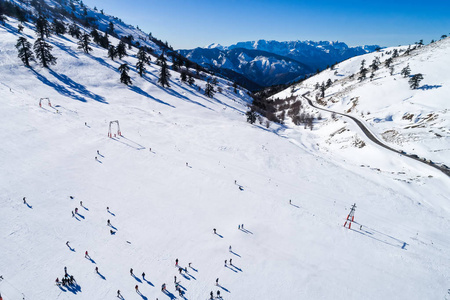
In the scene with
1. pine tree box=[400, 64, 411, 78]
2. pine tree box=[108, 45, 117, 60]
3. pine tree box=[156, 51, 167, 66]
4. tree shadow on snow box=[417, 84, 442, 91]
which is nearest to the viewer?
tree shadow on snow box=[417, 84, 442, 91]

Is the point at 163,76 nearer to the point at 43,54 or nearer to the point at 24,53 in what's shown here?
the point at 43,54

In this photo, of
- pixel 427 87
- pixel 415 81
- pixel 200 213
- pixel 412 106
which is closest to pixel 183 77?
pixel 200 213

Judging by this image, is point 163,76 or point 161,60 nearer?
point 163,76

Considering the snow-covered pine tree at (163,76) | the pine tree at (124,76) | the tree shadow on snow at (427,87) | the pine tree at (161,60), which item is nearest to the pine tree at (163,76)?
the snow-covered pine tree at (163,76)

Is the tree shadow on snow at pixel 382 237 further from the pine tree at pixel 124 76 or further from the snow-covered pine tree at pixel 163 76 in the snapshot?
the snow-covered pine tree at pixel 163 76

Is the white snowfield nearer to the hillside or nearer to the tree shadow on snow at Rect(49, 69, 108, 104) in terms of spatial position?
the hillside

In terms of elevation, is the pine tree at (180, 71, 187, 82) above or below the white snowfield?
above

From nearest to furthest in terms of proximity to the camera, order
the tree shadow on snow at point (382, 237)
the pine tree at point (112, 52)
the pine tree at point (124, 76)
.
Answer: the tree shadow on snow at point (382, 237) → the pine tree at point (124, 76) → the pine tree at point (112, 52)

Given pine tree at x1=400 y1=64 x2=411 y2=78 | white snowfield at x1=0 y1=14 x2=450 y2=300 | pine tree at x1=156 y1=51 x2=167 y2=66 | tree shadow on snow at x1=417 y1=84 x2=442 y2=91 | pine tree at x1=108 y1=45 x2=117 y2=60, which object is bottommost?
white snowfield at x1=0 y1=14 x2=450 y2=300

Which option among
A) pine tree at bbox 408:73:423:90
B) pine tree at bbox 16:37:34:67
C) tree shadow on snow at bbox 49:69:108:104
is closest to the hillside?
pine tree at bbox 408:73:423:90
